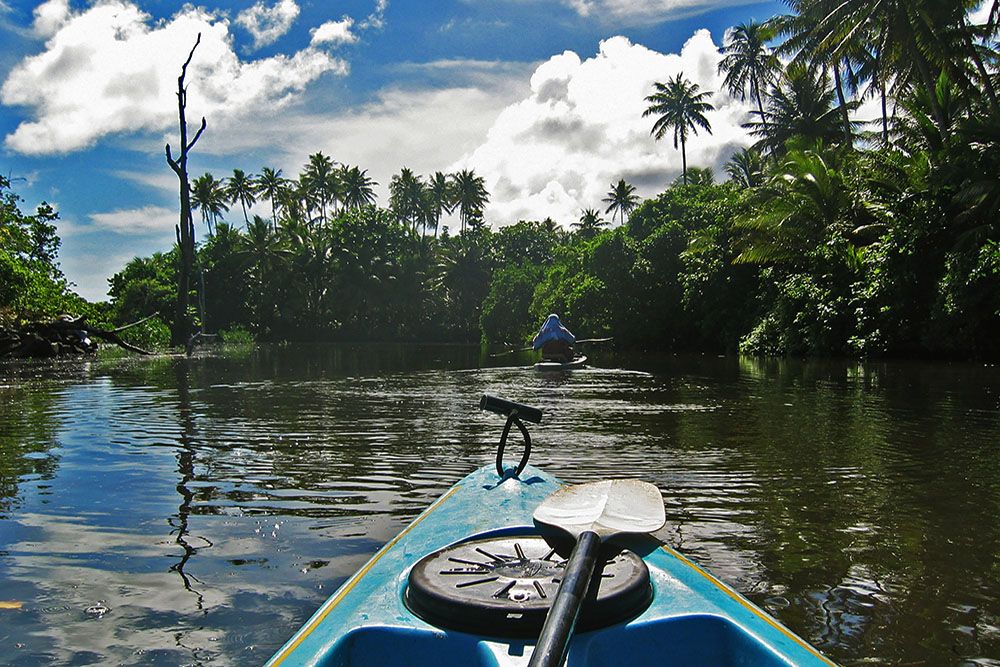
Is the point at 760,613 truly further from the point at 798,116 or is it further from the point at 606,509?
the point at 798,116

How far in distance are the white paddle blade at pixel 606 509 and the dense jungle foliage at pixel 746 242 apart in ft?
65.4

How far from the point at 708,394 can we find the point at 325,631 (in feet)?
40.4

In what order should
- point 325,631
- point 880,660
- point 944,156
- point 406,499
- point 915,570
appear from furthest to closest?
point 944,156, point 406,499, point 915,570, point 880,660, point 325,631

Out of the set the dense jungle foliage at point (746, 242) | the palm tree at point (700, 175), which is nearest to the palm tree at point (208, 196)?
the dense jungle foliage at point (746, 242)

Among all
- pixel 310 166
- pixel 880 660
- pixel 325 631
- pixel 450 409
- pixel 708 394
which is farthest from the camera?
pixel 310 166

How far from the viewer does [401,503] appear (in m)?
5.64

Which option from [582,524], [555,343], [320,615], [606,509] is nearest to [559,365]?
[555,343]

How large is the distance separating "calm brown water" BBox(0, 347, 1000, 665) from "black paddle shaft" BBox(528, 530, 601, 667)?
1.58 meters

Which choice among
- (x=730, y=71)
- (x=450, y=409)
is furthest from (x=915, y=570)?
(x=730, y=71)

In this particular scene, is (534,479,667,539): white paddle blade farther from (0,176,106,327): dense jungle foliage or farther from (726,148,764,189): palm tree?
(726,148,764,189): palm tree

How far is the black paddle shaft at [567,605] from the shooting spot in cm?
171

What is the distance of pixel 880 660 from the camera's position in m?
3.02

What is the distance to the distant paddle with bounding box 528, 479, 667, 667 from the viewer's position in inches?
69.3

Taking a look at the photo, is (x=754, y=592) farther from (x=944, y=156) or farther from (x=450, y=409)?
(x=944, y=156)
